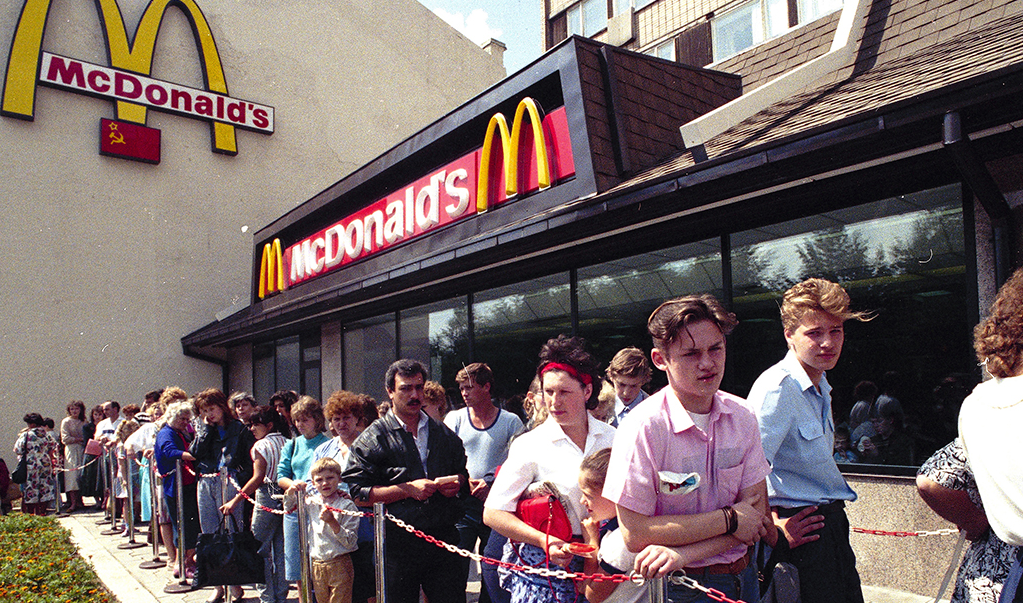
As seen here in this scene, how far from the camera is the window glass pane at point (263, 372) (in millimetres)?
16969

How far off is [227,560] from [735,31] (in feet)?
35.6

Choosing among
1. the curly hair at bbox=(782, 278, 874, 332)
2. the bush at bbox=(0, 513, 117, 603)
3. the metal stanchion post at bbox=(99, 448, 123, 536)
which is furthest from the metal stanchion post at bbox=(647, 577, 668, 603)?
the metal stanchion post at bbox=(99, 448, 123, 536)

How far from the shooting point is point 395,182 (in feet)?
39.5

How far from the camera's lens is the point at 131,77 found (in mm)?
18734

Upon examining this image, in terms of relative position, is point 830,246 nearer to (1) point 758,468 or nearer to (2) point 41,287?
(1) point 758,468

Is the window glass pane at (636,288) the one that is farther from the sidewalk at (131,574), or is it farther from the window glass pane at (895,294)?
the sidewalk at (131,574)

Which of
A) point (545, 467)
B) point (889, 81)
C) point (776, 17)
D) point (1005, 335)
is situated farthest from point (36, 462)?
point (1005, 335)

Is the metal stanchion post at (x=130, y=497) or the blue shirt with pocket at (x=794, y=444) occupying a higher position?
the blue shirt with pocket at (x=794, y=444)

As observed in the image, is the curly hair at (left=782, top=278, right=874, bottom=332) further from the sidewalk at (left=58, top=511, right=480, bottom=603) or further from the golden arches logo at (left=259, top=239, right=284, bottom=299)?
the golden arches logo at (left=259, top=239, right=284, bottom=299)

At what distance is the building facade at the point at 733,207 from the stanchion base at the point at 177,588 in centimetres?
409

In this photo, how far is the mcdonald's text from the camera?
1777 cm

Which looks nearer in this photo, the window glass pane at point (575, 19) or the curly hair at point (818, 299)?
the curly hair at point (818, 299)

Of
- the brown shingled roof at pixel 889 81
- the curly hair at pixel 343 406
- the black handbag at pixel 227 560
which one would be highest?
the brown shingled roof at pixel 889 81

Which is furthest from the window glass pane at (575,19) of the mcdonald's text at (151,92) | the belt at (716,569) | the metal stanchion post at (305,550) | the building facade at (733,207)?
the belt at (716,569)
